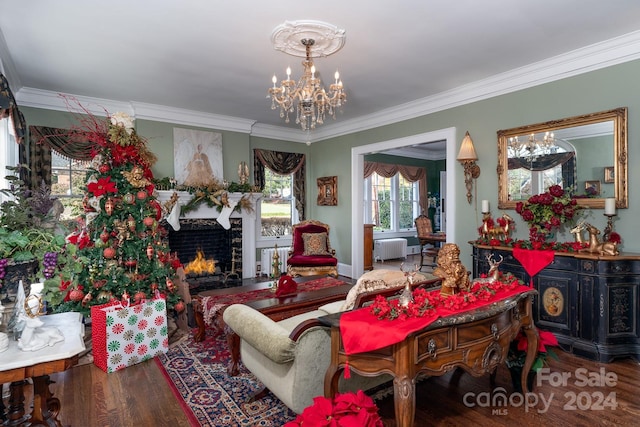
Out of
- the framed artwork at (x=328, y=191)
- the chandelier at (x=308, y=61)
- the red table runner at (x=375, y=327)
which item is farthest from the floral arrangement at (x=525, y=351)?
the framed artwork at (x=328, y=191)

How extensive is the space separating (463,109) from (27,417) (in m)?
5.54

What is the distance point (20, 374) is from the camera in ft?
6.07

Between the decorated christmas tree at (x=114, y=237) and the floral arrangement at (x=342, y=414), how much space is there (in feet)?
8.83

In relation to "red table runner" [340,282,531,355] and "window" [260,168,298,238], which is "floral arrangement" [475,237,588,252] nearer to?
"red table runner" [340,282,531,355]

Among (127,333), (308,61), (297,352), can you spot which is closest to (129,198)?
(127,333)

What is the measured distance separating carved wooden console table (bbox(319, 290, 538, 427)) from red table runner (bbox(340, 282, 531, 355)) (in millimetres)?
46

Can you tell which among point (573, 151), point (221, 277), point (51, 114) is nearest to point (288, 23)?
point (573, 151)

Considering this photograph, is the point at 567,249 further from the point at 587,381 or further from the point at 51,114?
the point at 51,114

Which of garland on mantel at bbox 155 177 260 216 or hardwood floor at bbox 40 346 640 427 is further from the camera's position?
garland on mantel at bbox 155 177 260 216

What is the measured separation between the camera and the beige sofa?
211 cm

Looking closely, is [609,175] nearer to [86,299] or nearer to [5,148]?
[86,299]

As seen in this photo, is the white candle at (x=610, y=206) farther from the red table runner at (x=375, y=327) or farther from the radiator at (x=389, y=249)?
the radiator at (x=389, y=249)

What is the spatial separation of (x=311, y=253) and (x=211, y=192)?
81.0 inches

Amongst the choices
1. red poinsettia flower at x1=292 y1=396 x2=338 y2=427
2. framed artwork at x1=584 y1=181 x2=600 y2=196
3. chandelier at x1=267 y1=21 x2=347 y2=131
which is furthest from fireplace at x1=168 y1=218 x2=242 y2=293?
framed artwork at x1=584 y1=181 x2=600 y2=196
